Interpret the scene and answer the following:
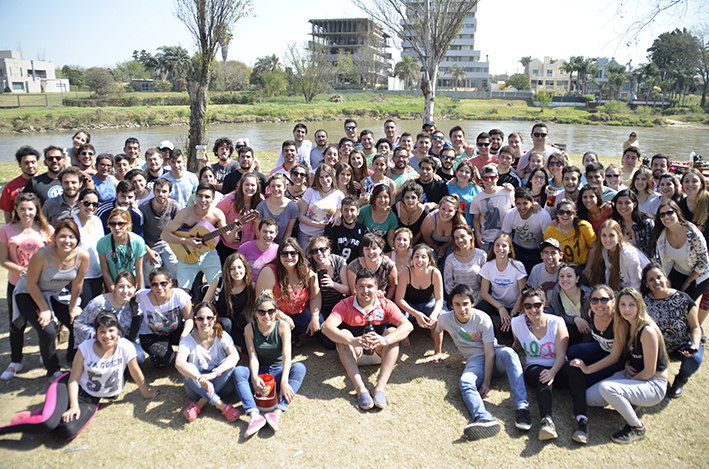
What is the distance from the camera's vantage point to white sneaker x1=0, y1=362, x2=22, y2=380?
14.8ft

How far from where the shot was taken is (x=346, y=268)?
5.17 metres

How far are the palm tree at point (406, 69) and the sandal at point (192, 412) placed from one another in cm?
7616

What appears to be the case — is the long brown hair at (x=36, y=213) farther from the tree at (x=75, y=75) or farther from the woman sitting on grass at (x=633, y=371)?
the tree at (x=75, y=75)

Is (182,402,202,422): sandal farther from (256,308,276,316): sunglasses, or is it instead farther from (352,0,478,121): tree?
(352,0,478,121): tree

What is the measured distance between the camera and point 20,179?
594cm

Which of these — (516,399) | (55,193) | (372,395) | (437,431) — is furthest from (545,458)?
(55,193)

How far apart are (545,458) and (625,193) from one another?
3.17 meters

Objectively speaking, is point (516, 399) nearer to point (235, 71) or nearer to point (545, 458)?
point (545, 458)

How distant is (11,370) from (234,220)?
2.75 meters

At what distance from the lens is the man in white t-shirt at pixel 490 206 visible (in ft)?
19.5

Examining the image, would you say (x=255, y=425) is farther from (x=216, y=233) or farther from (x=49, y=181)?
(x=49, y=181)

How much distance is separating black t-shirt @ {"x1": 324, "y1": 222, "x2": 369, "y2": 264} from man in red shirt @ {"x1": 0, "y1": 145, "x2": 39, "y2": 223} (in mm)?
→ 3878

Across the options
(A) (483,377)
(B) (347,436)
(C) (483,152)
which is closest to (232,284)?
(B) (347,436)

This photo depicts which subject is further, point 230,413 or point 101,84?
point 101,84
